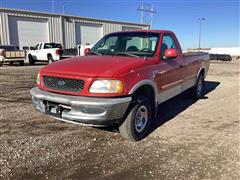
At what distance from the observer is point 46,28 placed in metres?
27.6

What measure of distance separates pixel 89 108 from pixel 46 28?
2626 centimetres

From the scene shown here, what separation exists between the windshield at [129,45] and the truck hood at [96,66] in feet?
1.50

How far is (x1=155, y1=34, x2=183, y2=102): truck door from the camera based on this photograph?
185 inches

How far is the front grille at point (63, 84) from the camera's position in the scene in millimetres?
3732

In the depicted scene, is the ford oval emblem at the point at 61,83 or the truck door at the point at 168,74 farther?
the truck door at the point at 168,74

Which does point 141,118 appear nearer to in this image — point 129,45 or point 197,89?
point 129,45

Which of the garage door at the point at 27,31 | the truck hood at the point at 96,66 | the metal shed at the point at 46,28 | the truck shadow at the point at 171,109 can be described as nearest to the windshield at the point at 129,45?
the truck hood at the point at 96,66

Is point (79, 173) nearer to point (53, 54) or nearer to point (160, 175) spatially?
point (160, 175)

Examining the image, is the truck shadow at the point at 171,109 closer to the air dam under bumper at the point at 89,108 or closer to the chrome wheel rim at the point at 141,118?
the chrome wheel rim at the point at 141,118

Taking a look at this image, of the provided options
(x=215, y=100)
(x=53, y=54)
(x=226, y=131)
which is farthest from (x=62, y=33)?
(x=226, y=131)

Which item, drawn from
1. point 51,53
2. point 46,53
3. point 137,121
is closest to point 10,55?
point 46,53

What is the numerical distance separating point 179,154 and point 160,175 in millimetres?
717

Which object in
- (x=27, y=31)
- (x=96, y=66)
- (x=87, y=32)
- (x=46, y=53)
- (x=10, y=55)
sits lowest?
(x=10, y=55)

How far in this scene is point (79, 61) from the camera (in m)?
4.39
